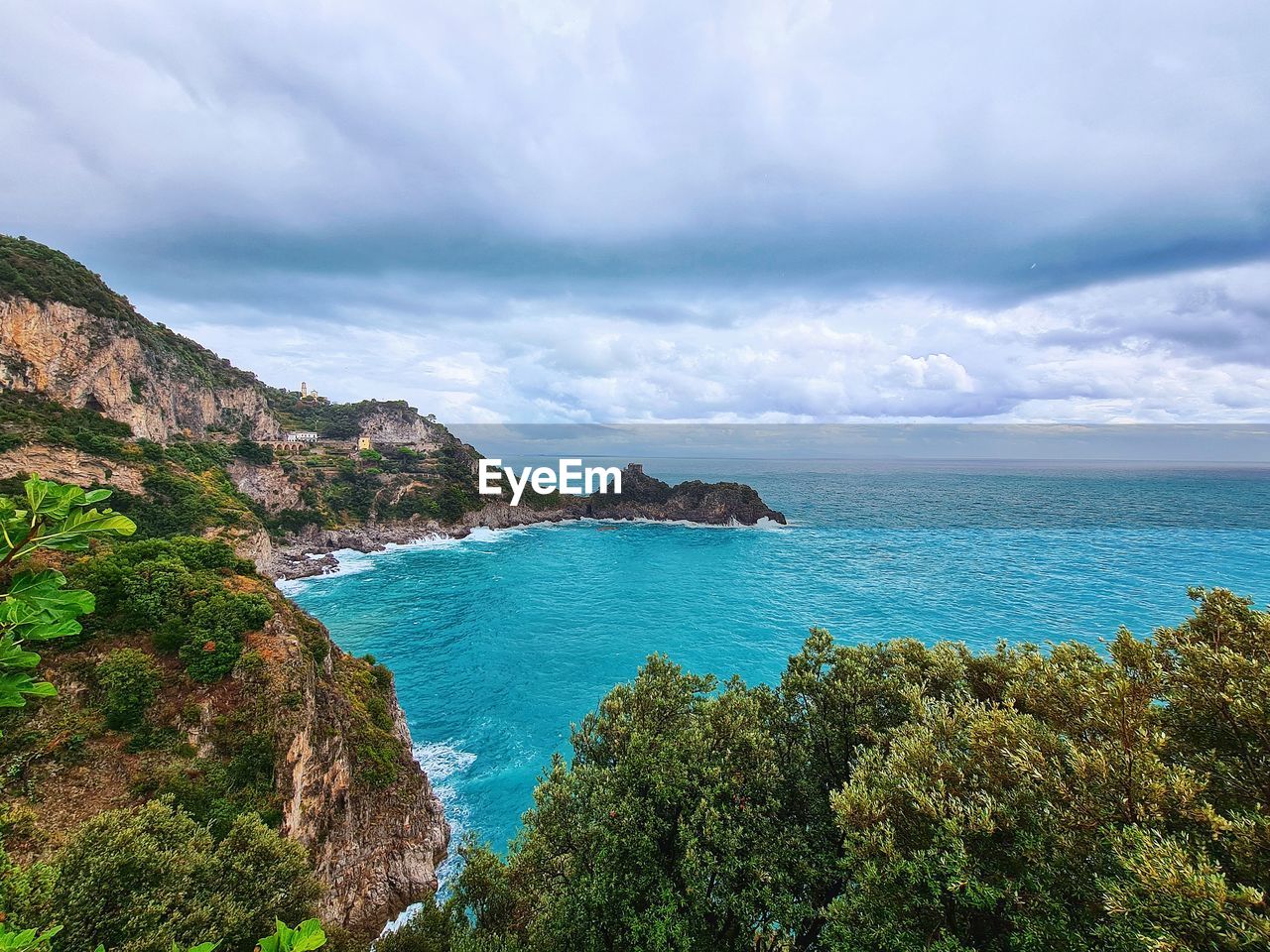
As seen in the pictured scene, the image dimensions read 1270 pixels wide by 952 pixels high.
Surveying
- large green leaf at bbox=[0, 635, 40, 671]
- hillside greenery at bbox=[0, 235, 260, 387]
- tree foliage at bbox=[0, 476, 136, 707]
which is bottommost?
large green leaf at bbox=[0, 635, 40, 671]

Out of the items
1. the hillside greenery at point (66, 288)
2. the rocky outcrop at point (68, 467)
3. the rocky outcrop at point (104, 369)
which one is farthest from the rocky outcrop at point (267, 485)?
the rocky outcrop at point (68, 467)

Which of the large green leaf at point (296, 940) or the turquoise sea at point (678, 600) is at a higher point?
the large green leaf at point (296, 940)

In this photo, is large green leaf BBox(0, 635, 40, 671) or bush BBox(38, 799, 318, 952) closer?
large green leaf BBox(0, 635, 40, 671)

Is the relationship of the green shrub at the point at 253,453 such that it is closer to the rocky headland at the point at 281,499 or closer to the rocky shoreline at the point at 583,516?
the rocky headland at the point at 281,499

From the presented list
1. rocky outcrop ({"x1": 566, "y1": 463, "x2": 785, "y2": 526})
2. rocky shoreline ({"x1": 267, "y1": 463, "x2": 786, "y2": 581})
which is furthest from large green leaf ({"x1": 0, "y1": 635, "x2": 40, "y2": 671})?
rocky outcrop ({"x1": 566, "y1": 463, "x2": 785, "y2": 526})

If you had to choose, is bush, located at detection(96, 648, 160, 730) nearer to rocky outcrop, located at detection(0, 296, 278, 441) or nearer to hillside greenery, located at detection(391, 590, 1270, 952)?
hillside greenery, located at detection(391, 590, 1270, 952)

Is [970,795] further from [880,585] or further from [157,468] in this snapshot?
[157,468]

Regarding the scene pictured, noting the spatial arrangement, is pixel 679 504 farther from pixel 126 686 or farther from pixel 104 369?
pixel 126 686
